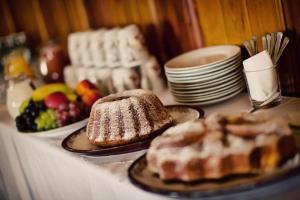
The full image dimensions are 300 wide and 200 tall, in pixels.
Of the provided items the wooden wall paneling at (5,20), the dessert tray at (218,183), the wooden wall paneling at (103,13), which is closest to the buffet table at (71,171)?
the dessert tray at (218,183)

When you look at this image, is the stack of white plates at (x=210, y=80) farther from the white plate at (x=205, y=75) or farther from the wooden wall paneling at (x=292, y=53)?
the wooden wall paneling at (x=292, y=53)

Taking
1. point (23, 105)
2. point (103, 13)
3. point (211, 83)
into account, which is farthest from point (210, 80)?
point (103, 13)

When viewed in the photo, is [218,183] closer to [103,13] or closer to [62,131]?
[62,131]

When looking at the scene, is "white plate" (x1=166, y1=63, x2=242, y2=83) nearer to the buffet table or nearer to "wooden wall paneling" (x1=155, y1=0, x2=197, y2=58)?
the buffet table

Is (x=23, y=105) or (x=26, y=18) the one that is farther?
(x=26, y=18)

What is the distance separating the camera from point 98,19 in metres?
2.05

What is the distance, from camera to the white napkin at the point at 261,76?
100cm

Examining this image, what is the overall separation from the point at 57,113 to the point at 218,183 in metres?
0.74

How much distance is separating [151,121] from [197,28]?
550 mm

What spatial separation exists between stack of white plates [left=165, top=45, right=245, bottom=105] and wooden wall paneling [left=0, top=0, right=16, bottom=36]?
6.79 ft

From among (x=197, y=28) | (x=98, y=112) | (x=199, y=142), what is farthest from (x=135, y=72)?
(x=199, y=142)

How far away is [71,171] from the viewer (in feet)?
3.61

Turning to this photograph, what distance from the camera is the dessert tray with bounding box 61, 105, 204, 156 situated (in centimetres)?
95

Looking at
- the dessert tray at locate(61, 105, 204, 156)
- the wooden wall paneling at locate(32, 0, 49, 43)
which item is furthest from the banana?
the wooden wall paneling at locate(32, 0, 49, 43)
